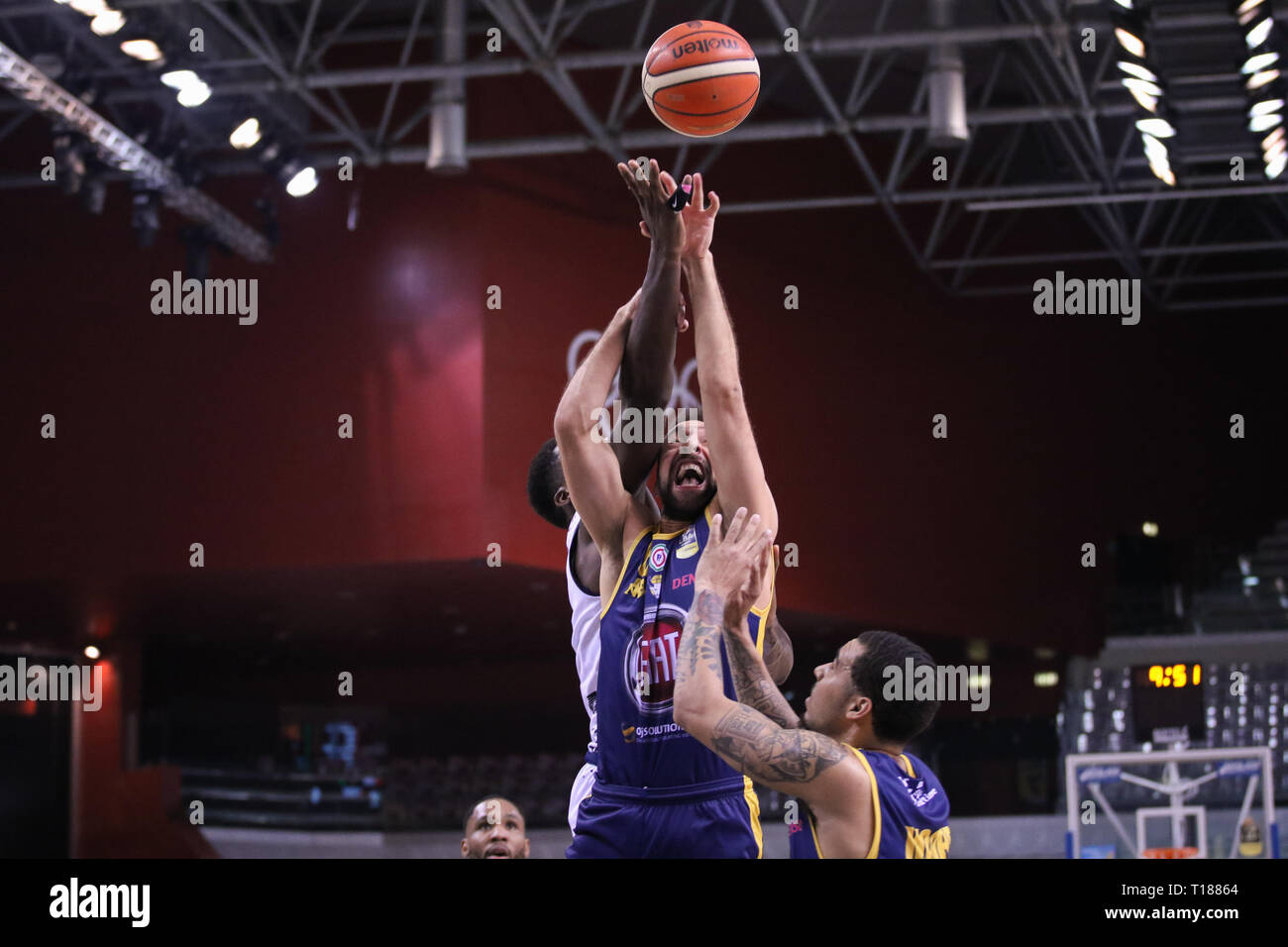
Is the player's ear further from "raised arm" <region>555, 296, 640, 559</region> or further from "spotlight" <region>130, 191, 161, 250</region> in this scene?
"spotlight" <region>130, 191, 161, 250</region>

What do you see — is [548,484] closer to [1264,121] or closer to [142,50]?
[142,50]

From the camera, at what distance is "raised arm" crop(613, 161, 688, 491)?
3.96 m

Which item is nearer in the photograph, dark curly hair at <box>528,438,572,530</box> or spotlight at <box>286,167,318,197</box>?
dark curly hair at <box>528,438,572,530</box>

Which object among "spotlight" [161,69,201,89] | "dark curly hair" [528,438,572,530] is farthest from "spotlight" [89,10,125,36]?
"dark curly hair" [528,438,572,530]

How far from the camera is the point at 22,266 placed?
12.8 m

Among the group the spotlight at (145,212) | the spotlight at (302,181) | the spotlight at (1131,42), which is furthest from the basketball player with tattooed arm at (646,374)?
the spotlight at (302,181)

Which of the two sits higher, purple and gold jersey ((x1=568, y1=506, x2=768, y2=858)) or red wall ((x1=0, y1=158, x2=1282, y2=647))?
red wall ((x1=0, y1=158, x2=1282, y2=647))

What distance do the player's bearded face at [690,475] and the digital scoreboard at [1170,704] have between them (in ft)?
30.1

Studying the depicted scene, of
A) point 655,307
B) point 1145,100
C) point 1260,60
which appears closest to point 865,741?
point 655,307

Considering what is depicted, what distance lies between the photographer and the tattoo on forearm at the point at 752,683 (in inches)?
136

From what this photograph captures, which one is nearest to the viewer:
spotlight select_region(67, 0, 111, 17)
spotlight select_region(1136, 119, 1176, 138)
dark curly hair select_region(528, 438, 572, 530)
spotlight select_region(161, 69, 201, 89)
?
dark curly hair select_region(528, 438, 572, 530)

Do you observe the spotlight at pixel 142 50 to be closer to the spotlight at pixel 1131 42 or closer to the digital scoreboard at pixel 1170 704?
the spotlight at pixel 1131 42

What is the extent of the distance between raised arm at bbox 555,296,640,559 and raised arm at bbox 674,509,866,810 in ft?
2.07
